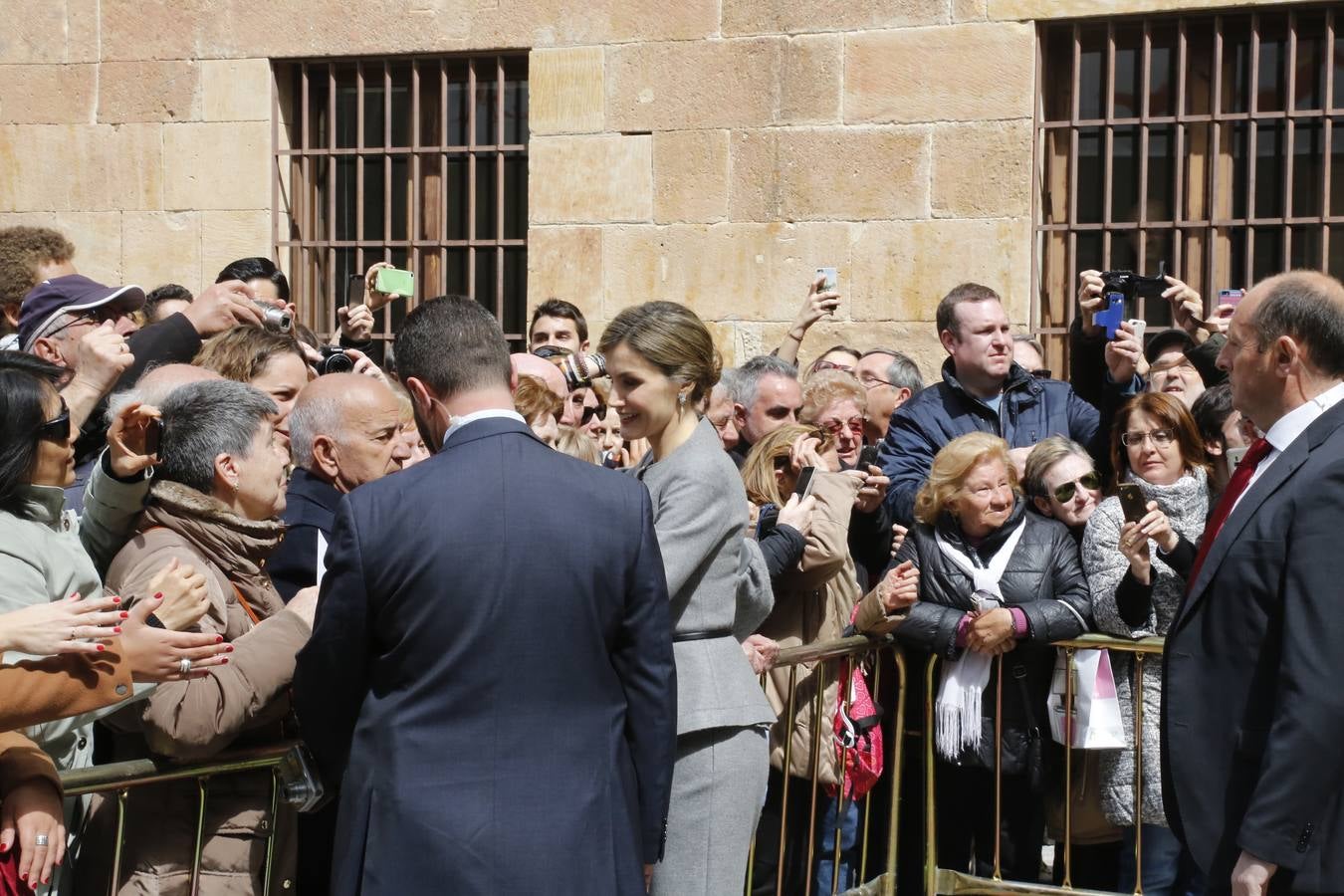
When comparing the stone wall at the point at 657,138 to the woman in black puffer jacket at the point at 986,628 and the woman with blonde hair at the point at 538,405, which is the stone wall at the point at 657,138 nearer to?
the woman in black puffer jacket at the point at 986,628

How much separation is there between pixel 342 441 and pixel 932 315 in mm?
5018

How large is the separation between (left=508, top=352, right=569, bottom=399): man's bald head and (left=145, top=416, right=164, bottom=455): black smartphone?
1.92 meters

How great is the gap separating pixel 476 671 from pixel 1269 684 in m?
1.74

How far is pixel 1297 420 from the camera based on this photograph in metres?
3.63

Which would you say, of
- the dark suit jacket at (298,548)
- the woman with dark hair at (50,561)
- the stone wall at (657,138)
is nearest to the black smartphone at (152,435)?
the woman with dark hair at (50,561)

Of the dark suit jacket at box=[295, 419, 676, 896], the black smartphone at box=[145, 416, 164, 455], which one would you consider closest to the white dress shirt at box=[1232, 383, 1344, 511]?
the dark suit jacket at box=[295, 419, 676, 896]

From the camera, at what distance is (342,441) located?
14.5ft

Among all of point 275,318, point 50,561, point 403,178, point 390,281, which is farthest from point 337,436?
point 403,178

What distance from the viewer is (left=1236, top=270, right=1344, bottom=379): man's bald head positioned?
11.9 ft

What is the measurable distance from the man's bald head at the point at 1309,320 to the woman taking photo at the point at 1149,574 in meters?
1.62

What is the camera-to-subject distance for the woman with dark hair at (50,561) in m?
3.06

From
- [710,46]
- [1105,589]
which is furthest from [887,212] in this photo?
[1105,589]

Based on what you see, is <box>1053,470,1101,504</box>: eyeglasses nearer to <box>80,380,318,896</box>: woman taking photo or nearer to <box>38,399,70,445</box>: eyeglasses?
<box>80,380,318,896</box>: woman taking photo

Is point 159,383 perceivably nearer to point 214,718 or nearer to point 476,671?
point 214,718
